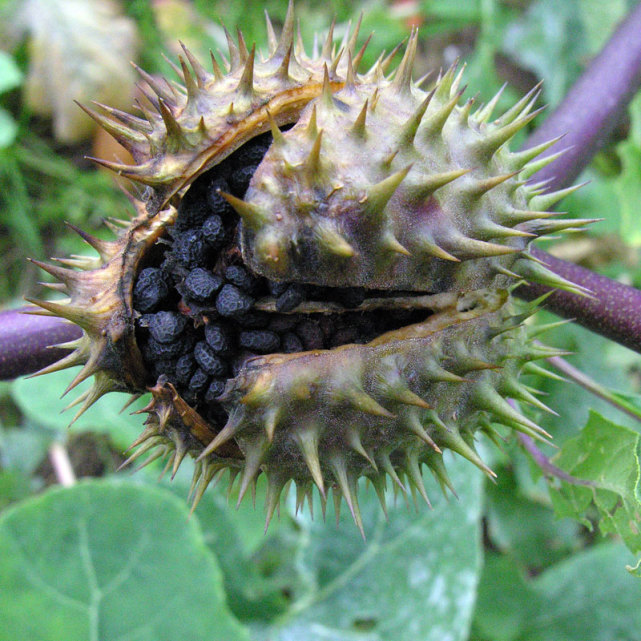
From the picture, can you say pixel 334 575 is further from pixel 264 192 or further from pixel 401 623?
pixel 264 192

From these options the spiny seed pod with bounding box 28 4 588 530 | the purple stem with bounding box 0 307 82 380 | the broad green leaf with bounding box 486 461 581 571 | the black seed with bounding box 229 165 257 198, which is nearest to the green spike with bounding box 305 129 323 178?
the spiny seed pod with bounding box 28 4 588 530

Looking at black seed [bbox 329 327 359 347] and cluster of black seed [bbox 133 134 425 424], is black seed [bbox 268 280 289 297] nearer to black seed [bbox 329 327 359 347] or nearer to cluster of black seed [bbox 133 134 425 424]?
cluster of black seed [bbox 133 134 425 424]

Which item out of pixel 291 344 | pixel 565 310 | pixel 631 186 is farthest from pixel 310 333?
pixel 631 186

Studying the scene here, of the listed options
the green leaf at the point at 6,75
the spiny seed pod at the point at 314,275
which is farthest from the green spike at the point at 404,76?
the green leaf at the point at 6,75

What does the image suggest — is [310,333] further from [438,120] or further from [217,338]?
[438,120]

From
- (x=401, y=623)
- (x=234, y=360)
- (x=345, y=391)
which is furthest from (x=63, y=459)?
(x=345, y=391)
